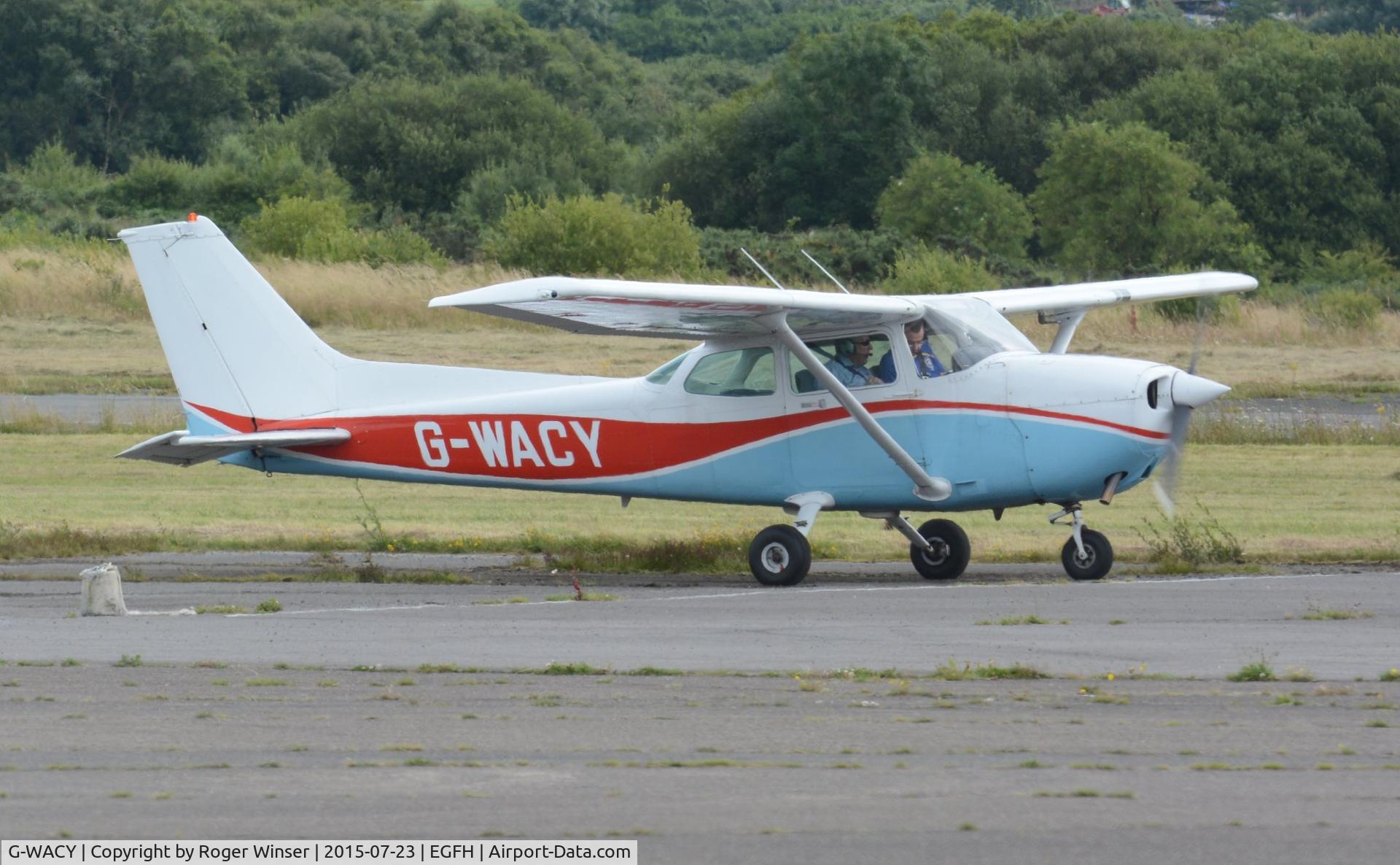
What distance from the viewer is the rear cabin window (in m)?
14.2

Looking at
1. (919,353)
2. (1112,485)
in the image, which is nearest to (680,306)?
(919,353)

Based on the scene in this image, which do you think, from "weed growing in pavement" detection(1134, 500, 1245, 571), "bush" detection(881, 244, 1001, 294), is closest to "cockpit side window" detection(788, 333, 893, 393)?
"weed growing in pavement" detection(1134, 500, 1245, 571)

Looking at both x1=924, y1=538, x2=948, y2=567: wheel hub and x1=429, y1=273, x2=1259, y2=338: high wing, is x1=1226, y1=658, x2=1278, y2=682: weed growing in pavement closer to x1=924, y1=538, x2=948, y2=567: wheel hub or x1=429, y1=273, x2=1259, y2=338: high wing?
x1=429, y1=273, x2=1259, y2=338: high wing

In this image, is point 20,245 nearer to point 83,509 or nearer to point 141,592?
point 83,509

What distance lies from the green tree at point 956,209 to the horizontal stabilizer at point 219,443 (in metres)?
39.0

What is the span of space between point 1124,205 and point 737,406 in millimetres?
37199

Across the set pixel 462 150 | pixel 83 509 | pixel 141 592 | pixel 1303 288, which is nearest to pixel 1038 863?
pixel 141 592

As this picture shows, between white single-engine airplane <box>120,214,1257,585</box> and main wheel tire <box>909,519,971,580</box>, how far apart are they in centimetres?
1

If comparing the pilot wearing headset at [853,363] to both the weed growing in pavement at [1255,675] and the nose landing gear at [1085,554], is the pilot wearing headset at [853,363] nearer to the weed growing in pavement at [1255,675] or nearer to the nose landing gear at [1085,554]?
the nose landing gear at [1085,554]

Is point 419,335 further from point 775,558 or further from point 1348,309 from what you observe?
point 775,558

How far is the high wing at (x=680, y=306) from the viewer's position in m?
11.8

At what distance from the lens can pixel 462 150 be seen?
67500 millimetres

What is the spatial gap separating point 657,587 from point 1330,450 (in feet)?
39.5

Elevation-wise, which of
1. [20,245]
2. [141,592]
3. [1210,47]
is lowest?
[141,592]
